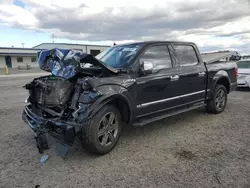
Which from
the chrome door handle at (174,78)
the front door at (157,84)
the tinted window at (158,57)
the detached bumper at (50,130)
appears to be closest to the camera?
the detached bumper at (50,130)

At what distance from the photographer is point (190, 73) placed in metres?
5.20

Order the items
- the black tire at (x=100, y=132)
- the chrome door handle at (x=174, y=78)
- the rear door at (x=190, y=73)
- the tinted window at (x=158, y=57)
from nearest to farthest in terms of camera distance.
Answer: the black tire at (x=100, y=132) → the tinted window at (x=158, y=57) → the chrome door handle at (x=174, y=78) → the rear door at (x=190, y=73)

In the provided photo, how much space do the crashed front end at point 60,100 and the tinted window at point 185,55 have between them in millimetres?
2383

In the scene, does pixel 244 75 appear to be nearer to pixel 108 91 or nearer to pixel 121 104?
pixel 121 104

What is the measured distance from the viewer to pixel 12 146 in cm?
416

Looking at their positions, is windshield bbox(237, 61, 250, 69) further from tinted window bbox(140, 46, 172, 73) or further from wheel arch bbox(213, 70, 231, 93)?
tinted window bbox(140, 46, 172, 73)

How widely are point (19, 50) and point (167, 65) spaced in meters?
45.5

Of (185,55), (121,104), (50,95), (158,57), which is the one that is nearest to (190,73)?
(185,55)

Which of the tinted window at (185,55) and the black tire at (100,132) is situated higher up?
the tinted window at (185,55)

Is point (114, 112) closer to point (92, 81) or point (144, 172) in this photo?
point (92, 81)

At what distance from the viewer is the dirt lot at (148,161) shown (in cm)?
299

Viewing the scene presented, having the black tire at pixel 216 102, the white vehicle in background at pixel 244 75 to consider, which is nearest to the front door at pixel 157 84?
the black tire at pixel 216 102

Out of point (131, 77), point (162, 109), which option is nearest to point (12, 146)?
point (131, 77)

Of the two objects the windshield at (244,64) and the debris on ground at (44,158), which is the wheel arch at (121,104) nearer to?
the debris on ground at (44,158)
